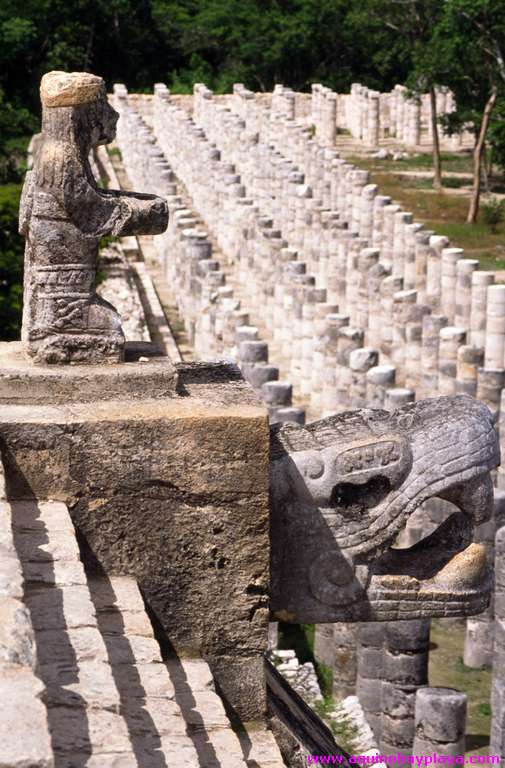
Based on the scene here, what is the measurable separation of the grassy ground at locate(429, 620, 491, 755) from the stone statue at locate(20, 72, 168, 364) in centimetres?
599

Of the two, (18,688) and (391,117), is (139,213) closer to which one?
(18,688)

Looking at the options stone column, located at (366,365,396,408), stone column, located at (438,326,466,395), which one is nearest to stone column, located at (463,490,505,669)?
stone column, located at (366,365,396,408)

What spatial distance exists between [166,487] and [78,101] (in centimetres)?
163

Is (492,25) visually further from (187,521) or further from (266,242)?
(187,521)

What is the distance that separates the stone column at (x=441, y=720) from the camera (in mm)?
10219

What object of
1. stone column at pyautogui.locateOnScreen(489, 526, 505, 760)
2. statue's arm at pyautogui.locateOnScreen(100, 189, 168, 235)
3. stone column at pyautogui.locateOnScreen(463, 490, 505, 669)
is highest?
statue's arm at pyautogui.locateOnScreen(100, 189, 168, 235)

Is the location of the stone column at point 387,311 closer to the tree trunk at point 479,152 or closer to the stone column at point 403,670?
the stone column at point 403,670

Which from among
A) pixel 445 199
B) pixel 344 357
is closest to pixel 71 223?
pixel 344 357

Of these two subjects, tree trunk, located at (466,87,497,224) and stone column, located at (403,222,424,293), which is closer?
stone column, located at (403,222,424,293)

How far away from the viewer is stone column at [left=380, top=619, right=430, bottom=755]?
11.5 m

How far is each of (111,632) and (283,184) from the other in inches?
1101

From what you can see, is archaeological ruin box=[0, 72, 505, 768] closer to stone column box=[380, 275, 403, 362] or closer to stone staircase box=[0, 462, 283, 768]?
stone staircase box=[0, 462, 283, 768]

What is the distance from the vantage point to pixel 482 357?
18.3 metres

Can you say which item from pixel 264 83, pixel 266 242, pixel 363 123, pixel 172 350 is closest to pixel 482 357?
pixel 172 350
